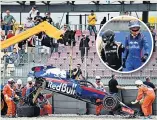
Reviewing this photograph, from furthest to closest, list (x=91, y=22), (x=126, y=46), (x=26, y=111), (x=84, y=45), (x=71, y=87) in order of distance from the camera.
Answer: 1. (x=91, y=22)
2. (x=84, y=45)
3. (x=126, y=46)
4. (x=71, y=87)
5. (x=26, y=111)

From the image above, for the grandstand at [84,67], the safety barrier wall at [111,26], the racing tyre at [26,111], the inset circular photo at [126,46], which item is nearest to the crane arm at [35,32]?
the safety barrier wall at [111,26]

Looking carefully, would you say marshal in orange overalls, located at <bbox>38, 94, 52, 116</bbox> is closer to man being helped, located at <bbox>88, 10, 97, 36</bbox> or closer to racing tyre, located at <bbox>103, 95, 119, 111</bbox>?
racing tyre, located at <bbox>103, 95, 119, 111</bbox>

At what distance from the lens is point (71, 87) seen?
71.4 feet

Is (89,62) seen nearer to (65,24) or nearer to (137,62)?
(137,62)

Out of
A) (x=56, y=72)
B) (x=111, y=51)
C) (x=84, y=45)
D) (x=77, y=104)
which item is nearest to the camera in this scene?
(x=56, y=72)

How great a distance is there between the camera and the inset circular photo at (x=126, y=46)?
24034mm

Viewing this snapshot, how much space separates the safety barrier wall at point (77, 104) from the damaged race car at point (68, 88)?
2.45 ft

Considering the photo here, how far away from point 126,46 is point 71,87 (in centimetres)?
384

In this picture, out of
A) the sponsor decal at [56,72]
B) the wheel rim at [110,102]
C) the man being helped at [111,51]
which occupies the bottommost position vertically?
the wheel rim at [110,102]

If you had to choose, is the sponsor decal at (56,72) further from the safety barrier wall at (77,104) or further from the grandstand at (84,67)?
the safety barrier wall at (77,104)

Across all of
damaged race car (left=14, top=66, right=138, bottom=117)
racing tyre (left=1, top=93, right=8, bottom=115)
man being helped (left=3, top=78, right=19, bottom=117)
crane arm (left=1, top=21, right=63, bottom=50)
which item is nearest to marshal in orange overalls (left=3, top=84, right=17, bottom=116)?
man being helped (left=3, top=78, right=19, bottom=117)

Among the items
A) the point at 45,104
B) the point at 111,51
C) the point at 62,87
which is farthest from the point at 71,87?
the point at 111,51

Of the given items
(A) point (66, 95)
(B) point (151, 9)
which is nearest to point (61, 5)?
(B) point (151, 9)

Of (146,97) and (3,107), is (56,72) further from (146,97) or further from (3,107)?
(146,97)
